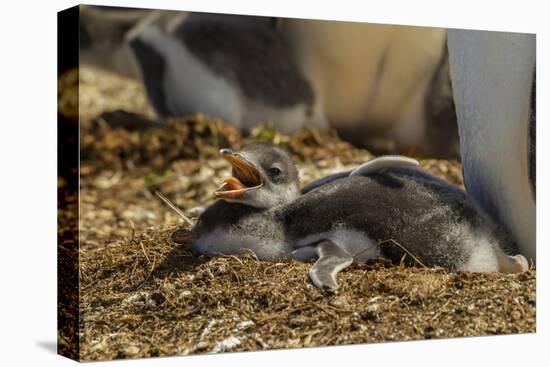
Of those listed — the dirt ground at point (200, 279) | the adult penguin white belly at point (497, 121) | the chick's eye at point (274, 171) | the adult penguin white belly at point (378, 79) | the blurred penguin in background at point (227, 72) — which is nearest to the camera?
the dirt ground at point (200, 279)

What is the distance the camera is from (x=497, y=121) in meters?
6.69

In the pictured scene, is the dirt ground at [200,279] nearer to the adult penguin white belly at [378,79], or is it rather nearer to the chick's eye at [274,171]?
the adult penguin white belly at [378,79]

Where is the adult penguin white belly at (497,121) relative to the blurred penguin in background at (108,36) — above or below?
below

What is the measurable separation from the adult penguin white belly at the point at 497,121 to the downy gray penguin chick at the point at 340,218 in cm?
27

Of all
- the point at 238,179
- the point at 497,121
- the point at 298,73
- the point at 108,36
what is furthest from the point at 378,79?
the point at 108,36

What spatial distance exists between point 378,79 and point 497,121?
2.77 feet

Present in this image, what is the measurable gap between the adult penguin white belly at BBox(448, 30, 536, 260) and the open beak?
1.50 metres

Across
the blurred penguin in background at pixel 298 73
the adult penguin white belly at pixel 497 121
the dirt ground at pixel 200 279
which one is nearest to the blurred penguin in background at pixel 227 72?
the blurred penguin in background at pixel 298 73

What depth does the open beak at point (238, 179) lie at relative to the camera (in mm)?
5918

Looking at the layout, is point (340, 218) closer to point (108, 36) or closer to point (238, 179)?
point (238, 179)

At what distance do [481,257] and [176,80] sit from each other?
2.33 m

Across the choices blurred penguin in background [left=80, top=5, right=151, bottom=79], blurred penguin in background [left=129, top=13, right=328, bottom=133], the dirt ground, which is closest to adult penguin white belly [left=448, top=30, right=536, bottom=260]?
the dirt ground

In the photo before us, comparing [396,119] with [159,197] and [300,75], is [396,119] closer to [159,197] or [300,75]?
[300,75]

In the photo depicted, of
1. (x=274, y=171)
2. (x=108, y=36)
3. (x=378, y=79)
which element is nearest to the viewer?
(x=274, y=171)
